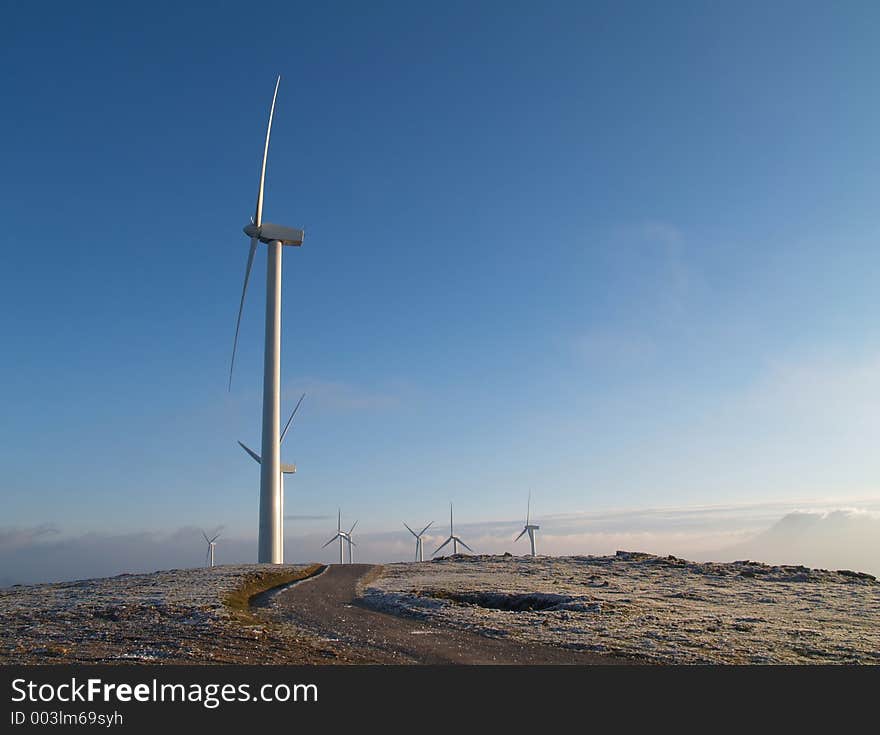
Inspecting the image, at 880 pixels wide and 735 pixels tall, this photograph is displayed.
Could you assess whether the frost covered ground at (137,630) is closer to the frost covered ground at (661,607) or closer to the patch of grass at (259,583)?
the patch of grass at (259,583)

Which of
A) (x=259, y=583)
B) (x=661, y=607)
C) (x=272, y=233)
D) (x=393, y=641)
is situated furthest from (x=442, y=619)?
(x=272, y=233)

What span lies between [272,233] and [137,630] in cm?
5562

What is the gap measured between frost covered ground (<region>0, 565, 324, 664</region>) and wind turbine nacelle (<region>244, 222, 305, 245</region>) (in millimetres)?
43228

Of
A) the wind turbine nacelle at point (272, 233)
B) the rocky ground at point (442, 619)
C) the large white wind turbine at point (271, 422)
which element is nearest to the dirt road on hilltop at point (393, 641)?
the rocky ground at point (442, 619)

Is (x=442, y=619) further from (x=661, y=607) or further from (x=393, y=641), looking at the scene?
(x=661, y=607)

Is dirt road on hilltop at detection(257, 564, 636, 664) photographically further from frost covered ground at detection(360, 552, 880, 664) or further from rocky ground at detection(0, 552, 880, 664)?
frost covered ground at detection(360, 552, 880, 664)

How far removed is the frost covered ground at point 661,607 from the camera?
22672mm

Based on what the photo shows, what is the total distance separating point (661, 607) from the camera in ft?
112

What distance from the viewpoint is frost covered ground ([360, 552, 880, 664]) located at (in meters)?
22.7

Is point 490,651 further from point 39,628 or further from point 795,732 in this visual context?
point 39,628

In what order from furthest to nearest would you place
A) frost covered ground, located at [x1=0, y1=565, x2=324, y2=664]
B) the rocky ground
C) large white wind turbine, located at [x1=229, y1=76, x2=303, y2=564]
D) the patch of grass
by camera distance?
large white wind turbine, located at [x1=229, y1=76, x2=303, y2=564] < the patch of grass < the rocky ground < frost covered ground, located at [x1=0, y1=565, x2=324, y2=664]

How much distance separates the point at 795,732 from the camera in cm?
1330

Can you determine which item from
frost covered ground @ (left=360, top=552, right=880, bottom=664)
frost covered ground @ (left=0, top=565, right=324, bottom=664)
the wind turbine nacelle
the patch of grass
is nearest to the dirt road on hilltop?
frost covered ground @ (left=360, top=552, right=880, bottom=664)

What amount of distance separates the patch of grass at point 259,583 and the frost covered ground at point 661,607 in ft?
21.7
